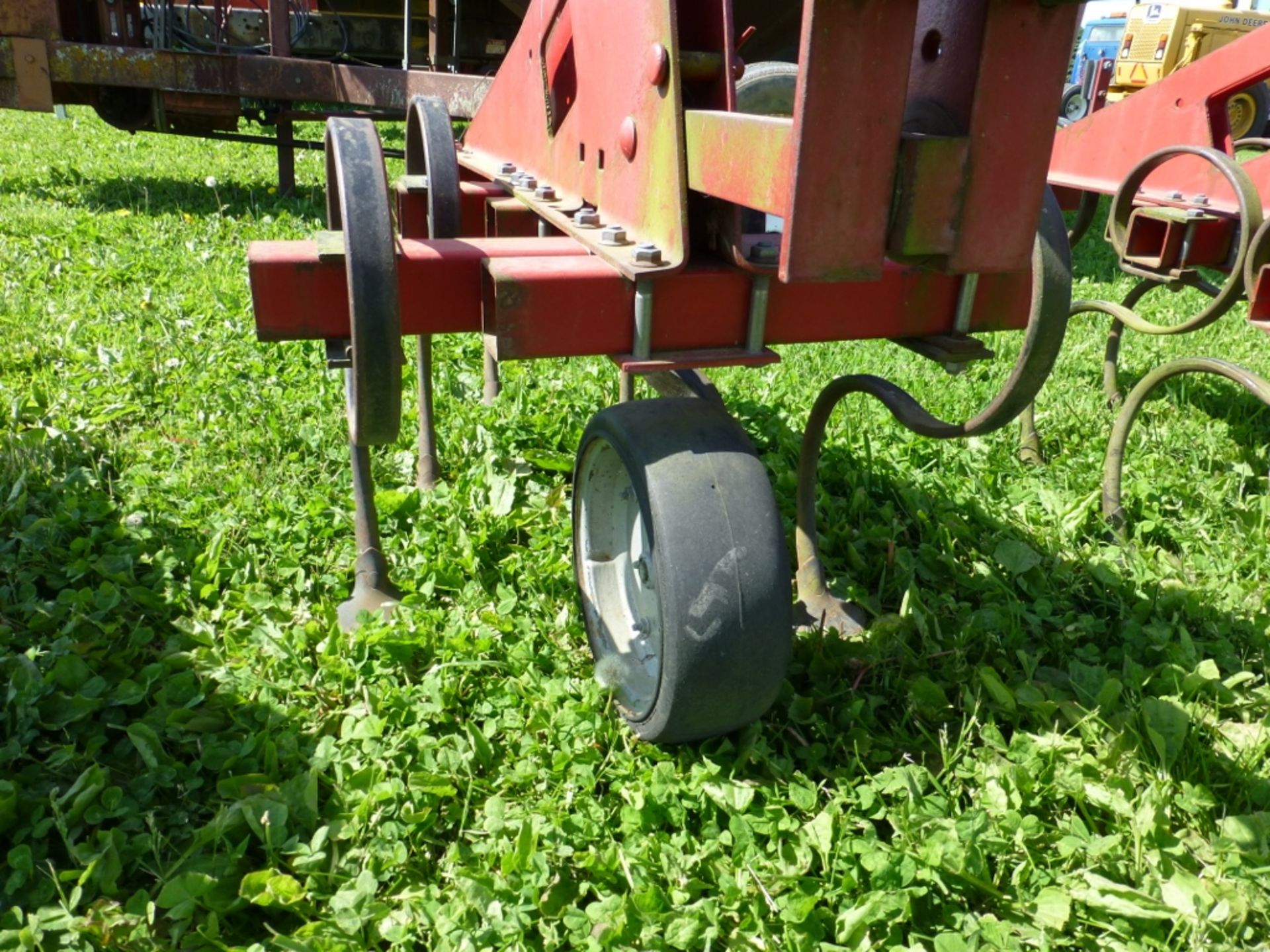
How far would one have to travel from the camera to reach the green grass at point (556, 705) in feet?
5.34

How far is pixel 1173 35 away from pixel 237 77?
1374 centimetres

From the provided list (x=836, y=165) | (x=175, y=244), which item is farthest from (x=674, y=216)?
(x=175, y=244)

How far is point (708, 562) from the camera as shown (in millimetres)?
1607

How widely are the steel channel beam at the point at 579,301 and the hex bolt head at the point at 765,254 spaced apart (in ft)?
0.16

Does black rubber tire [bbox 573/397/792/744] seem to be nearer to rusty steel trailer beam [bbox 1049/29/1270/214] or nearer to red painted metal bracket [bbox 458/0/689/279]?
red painted metal bracket [bbox 458/0/689/279]

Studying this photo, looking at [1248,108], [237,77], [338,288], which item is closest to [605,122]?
[338,288]

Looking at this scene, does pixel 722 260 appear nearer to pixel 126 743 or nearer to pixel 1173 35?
pixel 126 743

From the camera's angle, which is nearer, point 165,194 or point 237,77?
point 237,77

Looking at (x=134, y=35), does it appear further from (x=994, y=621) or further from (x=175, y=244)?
(x=994, y=621)

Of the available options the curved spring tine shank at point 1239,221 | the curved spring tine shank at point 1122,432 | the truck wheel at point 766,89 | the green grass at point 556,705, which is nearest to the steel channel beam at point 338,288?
the truck wheel at point 766,89

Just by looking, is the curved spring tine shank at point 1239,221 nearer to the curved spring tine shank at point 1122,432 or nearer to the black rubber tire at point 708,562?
the curved spring tine shank at point 1122,432

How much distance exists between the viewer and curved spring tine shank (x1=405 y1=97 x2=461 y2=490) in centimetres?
260

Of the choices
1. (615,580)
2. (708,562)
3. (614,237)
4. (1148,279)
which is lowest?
(615,580)

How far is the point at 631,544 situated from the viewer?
206 cm
